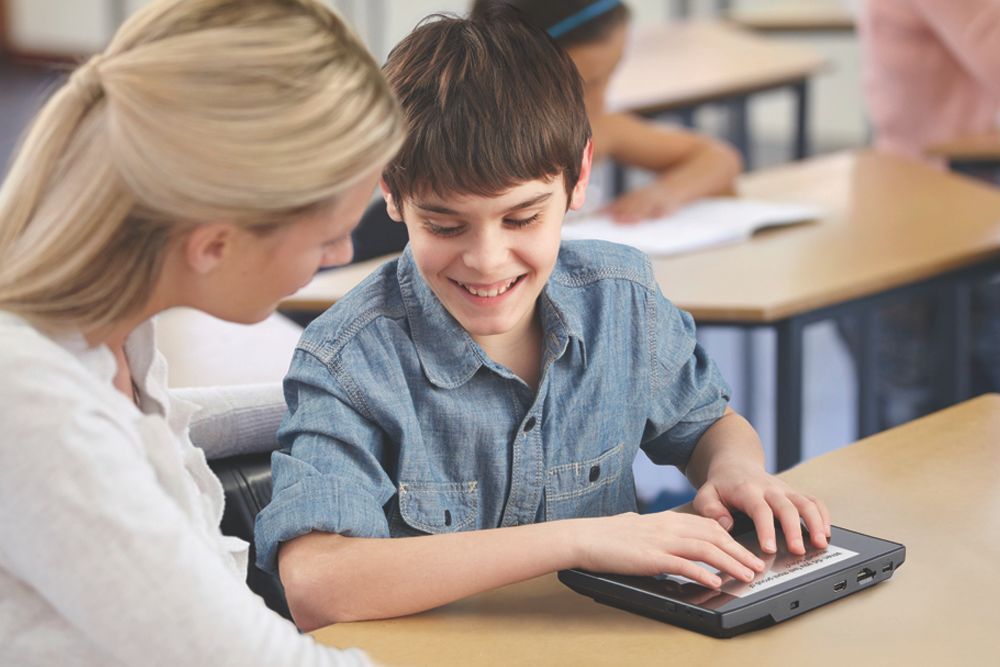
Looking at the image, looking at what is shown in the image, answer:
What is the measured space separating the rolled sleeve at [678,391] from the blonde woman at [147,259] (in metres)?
0.54

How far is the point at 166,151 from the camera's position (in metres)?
0.86

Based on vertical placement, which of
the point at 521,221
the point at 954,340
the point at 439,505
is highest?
the point at 521,221

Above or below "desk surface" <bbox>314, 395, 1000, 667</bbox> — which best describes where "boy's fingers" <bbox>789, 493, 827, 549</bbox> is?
above

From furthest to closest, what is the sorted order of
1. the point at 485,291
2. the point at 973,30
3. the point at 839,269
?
the point at 973,30 → the point at 839,269 → the point at 485,291

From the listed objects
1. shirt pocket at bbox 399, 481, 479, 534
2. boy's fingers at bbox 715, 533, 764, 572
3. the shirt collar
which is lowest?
shirt pocket at bbox 399, 481, 479, 534

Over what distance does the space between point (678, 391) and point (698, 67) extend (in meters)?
2.76

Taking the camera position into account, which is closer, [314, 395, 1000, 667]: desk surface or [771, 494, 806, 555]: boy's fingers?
[314, 395, 1000, 667]: desk surface

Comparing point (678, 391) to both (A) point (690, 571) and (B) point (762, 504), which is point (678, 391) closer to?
(B) point (762, 504)

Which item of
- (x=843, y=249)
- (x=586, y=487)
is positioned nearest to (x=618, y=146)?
(x=843, y=249)

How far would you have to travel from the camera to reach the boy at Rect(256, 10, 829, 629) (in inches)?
43.4

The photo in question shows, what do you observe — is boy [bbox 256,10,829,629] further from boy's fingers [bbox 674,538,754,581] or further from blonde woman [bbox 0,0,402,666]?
blonde woman [bbox 0,0,402,666]

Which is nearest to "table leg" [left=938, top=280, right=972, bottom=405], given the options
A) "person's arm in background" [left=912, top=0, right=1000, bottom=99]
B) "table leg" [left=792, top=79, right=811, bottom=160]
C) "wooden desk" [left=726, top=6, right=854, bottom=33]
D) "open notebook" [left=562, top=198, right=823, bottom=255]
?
"open notebook" [left=562, top=198, right=823, bottom=255]

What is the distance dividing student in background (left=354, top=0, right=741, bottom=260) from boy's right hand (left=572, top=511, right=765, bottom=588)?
1.29 metres

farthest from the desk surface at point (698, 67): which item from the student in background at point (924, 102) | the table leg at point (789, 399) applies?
the table leg at point (789, 399)
